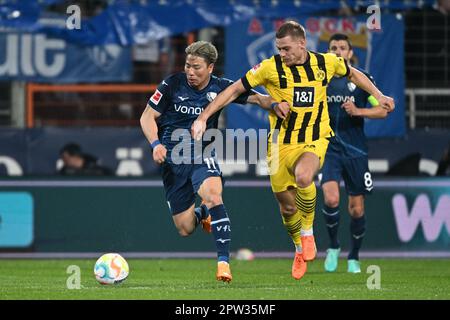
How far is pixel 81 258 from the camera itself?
15.7m

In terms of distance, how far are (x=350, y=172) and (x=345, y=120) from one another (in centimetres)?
56

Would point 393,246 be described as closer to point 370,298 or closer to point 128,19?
point 128,19

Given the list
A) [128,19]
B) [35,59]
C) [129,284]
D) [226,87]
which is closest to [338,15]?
[128,19]

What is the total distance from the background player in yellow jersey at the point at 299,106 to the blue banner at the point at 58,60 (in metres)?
5.46

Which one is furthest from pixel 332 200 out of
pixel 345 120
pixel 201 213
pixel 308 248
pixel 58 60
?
pixel 58 60

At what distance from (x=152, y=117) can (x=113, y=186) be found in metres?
4.67

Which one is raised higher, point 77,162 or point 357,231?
point 77,162

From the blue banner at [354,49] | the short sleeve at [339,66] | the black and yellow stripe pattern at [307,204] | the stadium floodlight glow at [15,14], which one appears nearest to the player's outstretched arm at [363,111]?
the short sleeve at [339,66]

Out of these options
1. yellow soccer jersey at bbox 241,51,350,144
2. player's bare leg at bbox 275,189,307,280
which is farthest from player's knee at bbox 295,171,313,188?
player's bare leg at bbox 275,189,307,280

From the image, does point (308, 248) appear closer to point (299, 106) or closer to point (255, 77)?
point (299, 106)

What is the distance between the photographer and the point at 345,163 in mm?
13336

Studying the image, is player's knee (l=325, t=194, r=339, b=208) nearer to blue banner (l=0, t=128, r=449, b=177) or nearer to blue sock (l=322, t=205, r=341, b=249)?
blue sock (l=322, t=205, r=341, b=249)

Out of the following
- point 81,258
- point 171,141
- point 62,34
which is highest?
point 62,34

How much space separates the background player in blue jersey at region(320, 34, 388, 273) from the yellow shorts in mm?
1720
